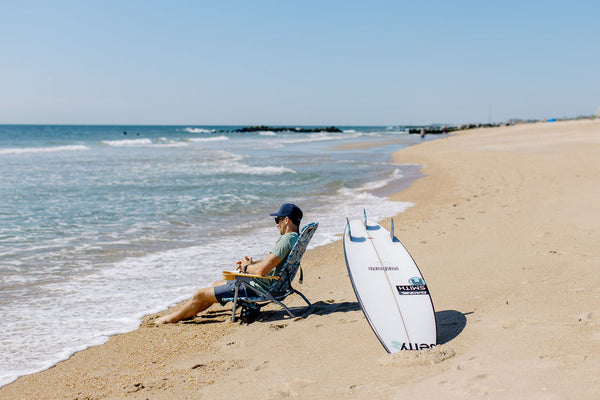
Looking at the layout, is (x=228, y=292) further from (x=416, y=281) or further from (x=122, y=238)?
(x=122, y=238)

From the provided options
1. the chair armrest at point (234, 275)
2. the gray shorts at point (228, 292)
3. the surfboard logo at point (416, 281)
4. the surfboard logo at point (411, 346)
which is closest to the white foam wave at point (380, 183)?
the gray shorts at point (228, 292)

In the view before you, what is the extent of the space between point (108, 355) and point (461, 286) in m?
3.75

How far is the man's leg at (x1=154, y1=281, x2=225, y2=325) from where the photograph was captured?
16.8 feet

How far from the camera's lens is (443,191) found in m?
14.4

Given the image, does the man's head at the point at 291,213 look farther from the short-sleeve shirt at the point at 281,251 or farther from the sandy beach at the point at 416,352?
the sandy beach at the point at 416,352

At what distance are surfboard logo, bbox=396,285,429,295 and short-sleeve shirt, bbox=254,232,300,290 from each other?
124 cm

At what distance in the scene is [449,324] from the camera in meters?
4.17

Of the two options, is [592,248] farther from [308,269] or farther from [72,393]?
[72,393]

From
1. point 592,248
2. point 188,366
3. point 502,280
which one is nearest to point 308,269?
point 502,280

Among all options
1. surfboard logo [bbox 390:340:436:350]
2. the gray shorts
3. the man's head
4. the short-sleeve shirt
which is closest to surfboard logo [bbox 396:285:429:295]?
surfboard logo [bbox 390:340:436:350]

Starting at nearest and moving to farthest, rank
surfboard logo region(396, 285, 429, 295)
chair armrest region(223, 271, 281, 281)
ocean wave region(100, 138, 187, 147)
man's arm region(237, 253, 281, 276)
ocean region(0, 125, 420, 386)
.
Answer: surfboard logo region(396, 285, 429, 295), chair armrest region(223, 271, 281, 281), man's arm region(237, 253, 281, 276), ocean region(0, 125, 420, 386), ocean wave region(100, 138, 187, 147)

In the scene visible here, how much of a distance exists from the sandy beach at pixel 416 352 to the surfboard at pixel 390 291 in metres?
0.17

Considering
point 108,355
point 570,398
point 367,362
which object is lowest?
point 108,355

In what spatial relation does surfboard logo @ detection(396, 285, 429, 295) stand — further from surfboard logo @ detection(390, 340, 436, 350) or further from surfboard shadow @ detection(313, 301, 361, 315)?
surfboard shadow @ detection(313, 301, 361, 315)
